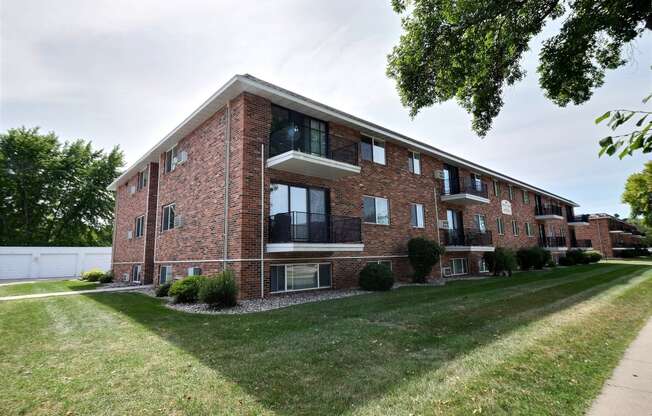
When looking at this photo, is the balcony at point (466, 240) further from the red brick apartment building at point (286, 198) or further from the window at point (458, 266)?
the window at point (458, 266)

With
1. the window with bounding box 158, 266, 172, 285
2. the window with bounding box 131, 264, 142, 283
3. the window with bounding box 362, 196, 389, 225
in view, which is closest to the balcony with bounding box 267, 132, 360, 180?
the window with bounding box 362, 196, 389, 225

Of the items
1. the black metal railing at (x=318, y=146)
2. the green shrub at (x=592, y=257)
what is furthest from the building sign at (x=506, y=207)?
the black metal railing at (x=318, y=146)

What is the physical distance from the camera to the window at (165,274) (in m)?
15.9

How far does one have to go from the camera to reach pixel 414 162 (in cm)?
1862

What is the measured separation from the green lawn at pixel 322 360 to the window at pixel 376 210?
6.83 meters

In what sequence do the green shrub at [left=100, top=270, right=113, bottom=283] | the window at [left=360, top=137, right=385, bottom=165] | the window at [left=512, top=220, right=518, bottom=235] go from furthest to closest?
the window at [left=512, top=220, right=518, bottom=235] → the green shrub at [left=100, top=270, right=113, bottom=283] → the window at [left=360, top=137, right=385, bottom=165]

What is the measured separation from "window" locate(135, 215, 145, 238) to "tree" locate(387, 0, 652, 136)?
18.0 metres

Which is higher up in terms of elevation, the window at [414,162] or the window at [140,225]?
the window at [414,162]

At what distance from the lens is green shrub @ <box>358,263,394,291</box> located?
1278 cm

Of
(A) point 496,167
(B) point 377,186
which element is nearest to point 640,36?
(B) point 377,186

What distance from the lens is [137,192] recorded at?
21750mm

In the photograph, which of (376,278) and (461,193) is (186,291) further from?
(461,193)

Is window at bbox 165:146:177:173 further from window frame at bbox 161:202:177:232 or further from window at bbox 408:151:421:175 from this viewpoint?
window at bbox 408:151:421:175

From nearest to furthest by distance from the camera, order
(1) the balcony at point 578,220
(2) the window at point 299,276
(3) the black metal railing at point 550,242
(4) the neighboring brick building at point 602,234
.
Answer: (2) the window at point 299,276 < (3) the black metal railing at point 550,242 < (1) the balcony at point 578,220 < (4) the neighboring brick building at point 602,234
